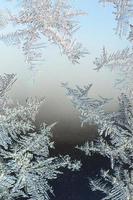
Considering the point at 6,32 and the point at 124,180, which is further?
the point at 6,32

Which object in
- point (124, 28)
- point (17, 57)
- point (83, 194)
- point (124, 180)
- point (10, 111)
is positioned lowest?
point (83, 194)

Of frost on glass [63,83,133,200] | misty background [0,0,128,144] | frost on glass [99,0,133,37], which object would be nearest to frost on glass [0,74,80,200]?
frost on glass [63,83,133,200]

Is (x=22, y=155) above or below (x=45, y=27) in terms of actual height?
below

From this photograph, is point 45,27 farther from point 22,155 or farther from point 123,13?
point 22,155

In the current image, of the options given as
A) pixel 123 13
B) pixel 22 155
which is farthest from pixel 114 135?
pixel 123 13

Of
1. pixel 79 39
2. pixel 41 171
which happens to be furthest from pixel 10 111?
pixel 79 39

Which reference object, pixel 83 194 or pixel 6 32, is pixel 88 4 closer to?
pixel 6 32

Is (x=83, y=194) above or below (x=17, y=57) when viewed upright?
below

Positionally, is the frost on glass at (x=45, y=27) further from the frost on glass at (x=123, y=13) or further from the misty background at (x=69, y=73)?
the frost on glass at (x=123, y=13)
